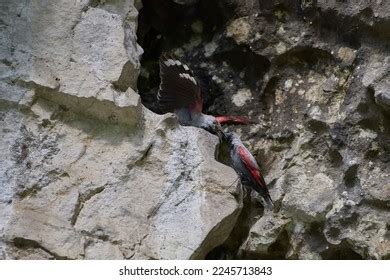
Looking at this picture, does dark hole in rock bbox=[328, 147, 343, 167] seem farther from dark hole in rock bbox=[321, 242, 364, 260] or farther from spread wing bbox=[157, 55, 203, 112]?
spread wing bbox=[157, 55, 203, 112]

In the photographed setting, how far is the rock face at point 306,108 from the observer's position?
250cm

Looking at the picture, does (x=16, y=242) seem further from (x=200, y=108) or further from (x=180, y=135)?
(x=200, y=108)

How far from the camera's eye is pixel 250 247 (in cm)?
262

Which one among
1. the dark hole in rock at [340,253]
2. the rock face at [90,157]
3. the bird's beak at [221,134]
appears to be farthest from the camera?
the bird's beak at [221,134]

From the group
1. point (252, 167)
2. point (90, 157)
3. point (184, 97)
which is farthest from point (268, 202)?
point (90, 157)

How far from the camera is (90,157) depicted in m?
2.51

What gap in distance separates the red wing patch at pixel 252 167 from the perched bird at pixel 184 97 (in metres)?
0.12

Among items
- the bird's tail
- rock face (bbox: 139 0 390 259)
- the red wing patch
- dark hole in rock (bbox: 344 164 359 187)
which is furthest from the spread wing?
dark hole in rock (bbox: 344 164 359 187)

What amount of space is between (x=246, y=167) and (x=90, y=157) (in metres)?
0.55

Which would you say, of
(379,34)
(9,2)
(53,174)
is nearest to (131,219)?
(53,174)

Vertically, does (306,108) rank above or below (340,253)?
above

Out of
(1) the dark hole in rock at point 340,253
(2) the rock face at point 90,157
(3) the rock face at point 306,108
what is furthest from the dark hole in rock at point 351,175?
(2) the rock face at point 90,157

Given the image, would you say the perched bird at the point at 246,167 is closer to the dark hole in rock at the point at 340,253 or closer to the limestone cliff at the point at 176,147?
the limestone cliff at the point at 176,147

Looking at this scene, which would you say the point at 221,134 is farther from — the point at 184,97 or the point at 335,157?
the point at 335,157
